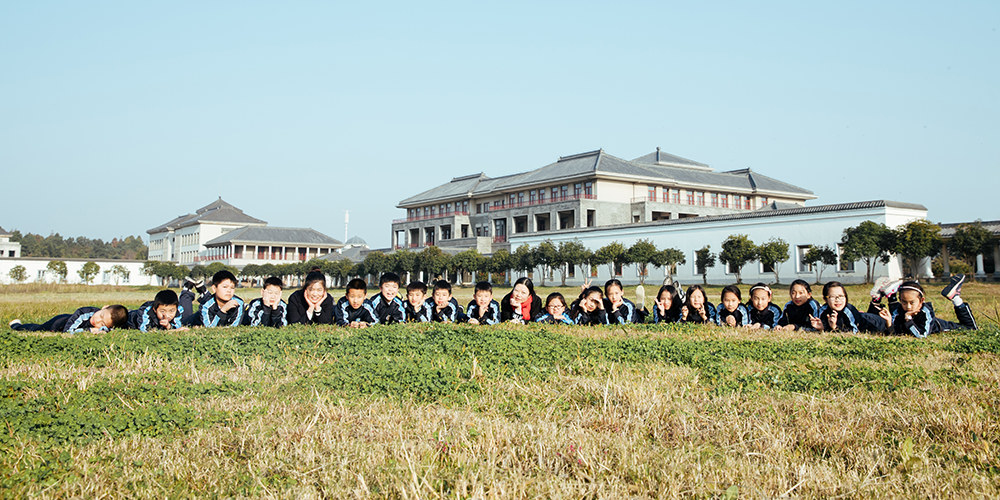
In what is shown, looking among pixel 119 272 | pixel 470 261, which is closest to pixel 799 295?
pixel 470 261

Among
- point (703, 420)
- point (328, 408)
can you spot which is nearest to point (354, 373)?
point (328, 408)

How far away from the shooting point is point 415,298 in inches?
416

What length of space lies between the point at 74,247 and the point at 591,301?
397 ft

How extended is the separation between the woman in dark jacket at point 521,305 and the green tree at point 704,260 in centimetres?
3510

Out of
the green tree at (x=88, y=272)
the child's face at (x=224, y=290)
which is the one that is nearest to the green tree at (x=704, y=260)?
the child's face at (x=224, y=290)

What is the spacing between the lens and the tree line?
335 ft

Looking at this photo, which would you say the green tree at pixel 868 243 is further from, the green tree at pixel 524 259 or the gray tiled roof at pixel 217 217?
the gray tiled roof at pixel 217 217

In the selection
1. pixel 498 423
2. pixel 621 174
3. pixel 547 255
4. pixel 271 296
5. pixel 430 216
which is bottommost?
pixel 498 423

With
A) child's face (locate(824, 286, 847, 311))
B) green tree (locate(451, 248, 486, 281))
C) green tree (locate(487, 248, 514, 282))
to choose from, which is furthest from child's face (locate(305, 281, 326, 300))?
green tree (locate(451, 248, 486, 281))

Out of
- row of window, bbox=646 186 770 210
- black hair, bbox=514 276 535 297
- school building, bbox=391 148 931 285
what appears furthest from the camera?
row of window, bbox=646 186 770 210

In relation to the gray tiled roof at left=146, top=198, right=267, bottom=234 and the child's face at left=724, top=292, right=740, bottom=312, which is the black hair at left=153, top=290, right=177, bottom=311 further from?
the gray tiled roof at left=146, top=198, right=267, bottom=234

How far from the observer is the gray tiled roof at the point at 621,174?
5784 cm

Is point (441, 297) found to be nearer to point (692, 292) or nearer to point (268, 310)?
point (268, 310)

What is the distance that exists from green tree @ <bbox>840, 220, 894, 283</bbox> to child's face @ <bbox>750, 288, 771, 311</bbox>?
2997 centimetres
